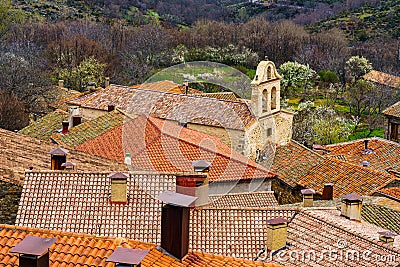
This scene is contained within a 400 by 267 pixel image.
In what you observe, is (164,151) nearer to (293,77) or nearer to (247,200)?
(247,200)

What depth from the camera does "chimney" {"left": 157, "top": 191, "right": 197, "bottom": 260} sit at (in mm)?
8719

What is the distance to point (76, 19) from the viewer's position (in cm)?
8700

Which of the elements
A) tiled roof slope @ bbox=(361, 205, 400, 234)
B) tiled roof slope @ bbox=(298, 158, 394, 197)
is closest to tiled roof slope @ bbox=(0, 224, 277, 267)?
tiled roof slope @ bbox=(361, 205, 400, 234)

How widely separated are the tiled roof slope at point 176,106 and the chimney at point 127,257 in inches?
759

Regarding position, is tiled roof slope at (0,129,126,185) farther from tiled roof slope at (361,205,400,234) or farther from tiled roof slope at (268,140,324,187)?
tiled roof slope at (268,140,324,187)

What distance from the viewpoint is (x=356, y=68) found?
6638cm

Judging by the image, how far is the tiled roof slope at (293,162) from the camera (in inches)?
982

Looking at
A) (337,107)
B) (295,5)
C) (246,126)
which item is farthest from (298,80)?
(295,5)

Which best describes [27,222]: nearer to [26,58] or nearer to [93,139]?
[93,139]

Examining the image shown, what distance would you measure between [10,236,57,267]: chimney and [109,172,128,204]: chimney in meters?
4.75

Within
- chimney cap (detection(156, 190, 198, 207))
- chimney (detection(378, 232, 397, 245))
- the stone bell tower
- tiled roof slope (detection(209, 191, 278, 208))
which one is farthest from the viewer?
the stone bell tower

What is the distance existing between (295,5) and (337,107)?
6810 centimetres

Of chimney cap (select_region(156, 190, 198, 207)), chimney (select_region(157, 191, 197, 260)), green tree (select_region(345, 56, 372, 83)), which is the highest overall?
chimney cap (select_region(156, 190, 198, 207))

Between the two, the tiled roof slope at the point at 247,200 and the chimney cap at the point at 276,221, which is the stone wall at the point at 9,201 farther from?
the tiled roof slope at the point at 247,200
